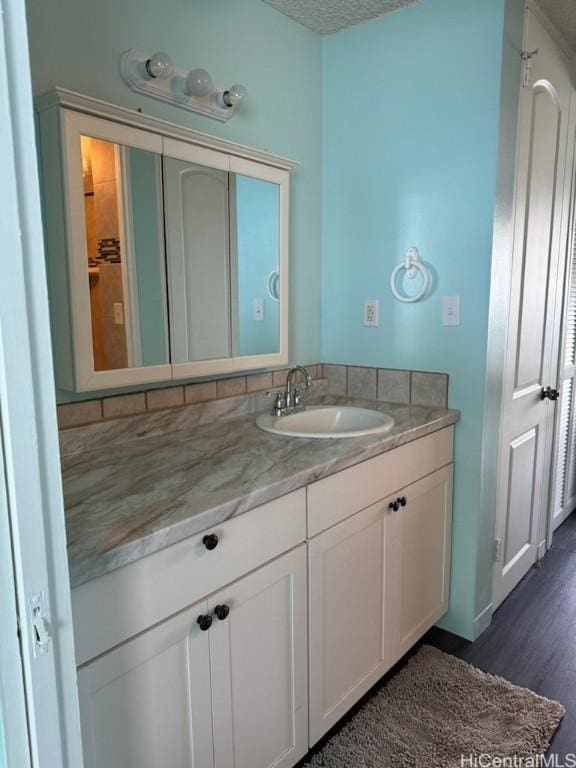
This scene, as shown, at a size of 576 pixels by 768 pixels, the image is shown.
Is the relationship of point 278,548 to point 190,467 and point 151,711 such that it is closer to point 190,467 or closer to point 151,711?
point 190,467

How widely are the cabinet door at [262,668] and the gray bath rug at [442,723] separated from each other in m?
0.25

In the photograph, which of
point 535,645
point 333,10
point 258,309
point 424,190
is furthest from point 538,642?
point 333,10

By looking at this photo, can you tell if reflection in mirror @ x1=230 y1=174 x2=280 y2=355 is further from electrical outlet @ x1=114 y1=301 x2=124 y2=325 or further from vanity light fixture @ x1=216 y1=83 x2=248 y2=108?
electrical outlet @ x1=114 y1=301 x2=124 y2=325

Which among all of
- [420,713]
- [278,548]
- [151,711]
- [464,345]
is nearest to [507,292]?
[464,345]

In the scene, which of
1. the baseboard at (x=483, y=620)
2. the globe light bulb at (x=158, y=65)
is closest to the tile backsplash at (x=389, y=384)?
the baseboard at (x=483, y=620)

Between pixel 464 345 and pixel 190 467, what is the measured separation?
1.12 m

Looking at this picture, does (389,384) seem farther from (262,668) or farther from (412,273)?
(262,668)

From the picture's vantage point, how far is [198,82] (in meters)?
1.58

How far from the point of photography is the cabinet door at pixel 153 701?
904 millimetres

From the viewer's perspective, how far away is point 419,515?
1812 mm

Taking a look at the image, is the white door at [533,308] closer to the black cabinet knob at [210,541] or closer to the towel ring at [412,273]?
the towel ring at [412,273]

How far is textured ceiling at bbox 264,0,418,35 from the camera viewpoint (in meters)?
1.90

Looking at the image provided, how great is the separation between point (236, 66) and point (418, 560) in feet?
5.91

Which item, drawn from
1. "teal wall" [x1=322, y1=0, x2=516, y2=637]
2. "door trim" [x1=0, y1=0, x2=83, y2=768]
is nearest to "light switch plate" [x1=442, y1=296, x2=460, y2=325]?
"teal wall" [x1=322, y1=0, x2=516, y2=637]
